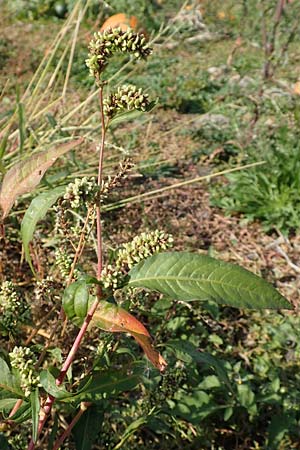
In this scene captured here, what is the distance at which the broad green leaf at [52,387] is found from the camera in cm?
85

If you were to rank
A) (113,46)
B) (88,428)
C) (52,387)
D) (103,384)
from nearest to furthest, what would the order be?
(113,46) < (52,387) < (103,384) < (88,428)

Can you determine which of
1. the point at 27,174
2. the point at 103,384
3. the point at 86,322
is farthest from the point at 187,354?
the point at 27,174

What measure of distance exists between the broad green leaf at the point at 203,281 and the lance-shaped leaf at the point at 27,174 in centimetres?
26

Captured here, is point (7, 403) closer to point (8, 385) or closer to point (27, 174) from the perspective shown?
point (8, 385)

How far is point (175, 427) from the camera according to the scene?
151 cm

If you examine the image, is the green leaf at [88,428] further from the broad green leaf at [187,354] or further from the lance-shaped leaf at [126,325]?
the lance-shaped leaf at [126,325]

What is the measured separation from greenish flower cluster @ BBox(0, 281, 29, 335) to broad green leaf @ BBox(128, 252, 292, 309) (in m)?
0.27

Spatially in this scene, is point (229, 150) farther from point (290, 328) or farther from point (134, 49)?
point (134, 49)

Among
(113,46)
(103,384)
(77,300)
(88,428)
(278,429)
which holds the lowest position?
(278,429)

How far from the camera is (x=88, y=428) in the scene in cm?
110

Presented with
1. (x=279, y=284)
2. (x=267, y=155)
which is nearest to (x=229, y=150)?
(x=267, y=155)

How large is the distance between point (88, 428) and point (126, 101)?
61cm

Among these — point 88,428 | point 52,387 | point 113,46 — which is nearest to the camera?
point 113,46

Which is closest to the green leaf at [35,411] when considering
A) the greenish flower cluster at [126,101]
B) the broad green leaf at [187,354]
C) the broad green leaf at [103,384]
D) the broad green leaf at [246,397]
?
the broad green leaf at [103,384]
